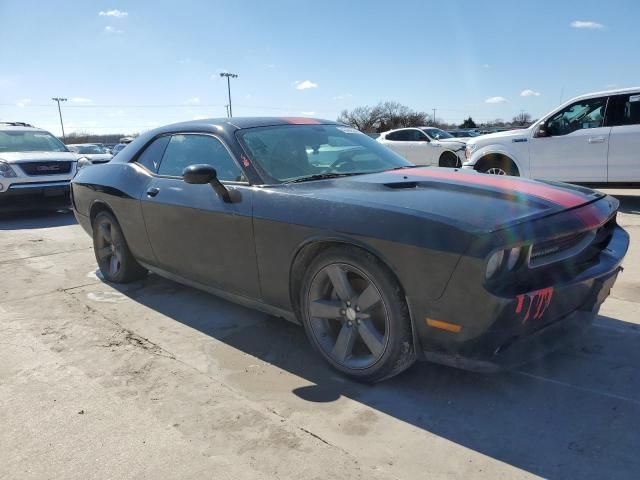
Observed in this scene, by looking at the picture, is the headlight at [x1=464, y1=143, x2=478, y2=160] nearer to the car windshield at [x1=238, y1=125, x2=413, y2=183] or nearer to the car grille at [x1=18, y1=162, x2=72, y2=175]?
the car windshield at [x1=238, y1=125, x2=413, y2=183]

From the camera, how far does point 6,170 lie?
29.1ft

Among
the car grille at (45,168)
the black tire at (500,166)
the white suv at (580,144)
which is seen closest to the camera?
the white suv at (580,144)

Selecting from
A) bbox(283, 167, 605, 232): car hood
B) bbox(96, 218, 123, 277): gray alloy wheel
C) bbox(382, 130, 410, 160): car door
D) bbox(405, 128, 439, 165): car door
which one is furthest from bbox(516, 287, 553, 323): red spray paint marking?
bbox(382, 130, 410, 160): car door

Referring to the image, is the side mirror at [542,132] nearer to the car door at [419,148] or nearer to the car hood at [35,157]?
the car door at [419,148]

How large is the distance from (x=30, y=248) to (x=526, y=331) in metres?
6.37

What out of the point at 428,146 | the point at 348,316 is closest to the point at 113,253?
the point at 348,316

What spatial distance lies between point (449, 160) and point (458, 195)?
12.2m

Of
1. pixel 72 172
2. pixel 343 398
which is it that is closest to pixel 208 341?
pixel 343 398

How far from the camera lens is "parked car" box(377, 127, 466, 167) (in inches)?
561

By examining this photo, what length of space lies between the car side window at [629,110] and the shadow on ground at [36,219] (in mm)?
8717

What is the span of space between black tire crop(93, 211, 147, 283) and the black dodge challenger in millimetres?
602

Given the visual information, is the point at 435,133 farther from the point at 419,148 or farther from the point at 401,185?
the point at 401,185

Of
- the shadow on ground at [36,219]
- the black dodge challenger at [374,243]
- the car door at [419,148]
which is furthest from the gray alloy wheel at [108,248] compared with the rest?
the car door at [419,148]

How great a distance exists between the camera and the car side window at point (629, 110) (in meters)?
7.34
